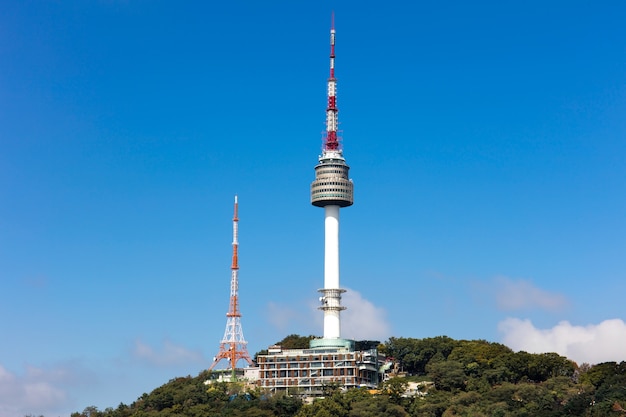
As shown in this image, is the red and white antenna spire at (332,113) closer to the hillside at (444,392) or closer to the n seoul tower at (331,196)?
the n seoul tower at (331,196)

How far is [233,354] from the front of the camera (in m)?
172

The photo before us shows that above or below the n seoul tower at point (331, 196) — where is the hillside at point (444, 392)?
below

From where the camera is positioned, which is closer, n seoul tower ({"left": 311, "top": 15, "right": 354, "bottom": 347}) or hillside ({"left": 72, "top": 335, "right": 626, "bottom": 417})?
hillside ({"left": 72, "top": 335, "right": 626, "bottom": 417})

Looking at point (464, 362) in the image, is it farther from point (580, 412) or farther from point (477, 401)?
point (580, 412)

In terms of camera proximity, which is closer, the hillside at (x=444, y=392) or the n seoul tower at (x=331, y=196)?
the hillside at (x=444, y=392)

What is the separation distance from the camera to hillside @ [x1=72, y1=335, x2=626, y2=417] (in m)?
130

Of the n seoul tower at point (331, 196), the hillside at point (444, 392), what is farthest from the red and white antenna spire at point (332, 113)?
the hillside at point (444, 392)

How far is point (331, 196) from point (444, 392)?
151 feet

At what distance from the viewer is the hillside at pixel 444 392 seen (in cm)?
12962

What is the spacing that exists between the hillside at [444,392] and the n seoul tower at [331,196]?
1287 cm

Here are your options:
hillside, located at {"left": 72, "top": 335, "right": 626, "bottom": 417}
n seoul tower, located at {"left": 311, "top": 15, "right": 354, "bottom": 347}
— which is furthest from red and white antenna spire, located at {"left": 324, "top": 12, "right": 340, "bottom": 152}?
hillside, located at {"left": 72, "top": 335, "right": 626, "bottom": 417}

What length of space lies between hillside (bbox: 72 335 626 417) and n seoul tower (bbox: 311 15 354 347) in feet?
42.2

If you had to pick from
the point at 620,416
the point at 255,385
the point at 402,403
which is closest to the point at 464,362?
the point at 402,403

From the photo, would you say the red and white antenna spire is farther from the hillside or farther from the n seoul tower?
the hillside
